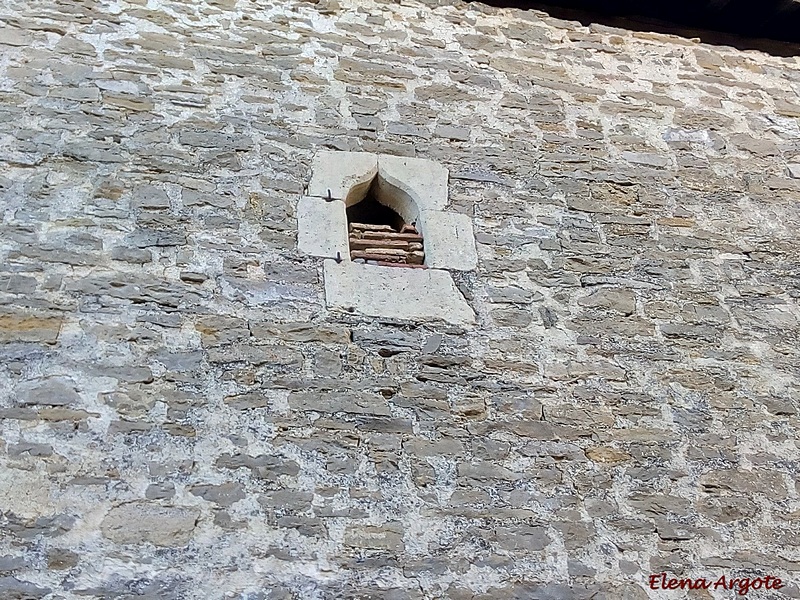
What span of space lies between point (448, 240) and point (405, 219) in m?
0.26

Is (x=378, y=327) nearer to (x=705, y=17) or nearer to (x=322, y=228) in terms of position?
(x=322, y=228)

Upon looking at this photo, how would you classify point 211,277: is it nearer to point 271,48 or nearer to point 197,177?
point 197,177

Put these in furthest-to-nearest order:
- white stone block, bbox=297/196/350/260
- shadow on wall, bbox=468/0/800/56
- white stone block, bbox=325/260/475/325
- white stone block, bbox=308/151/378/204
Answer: shadow on wall, bbox=468/0/800/56 → white stone block, bbox=308/151/378/204 → white stone block, bbox=297/196/350/260 → white stone block, bbox=325/260/475/325

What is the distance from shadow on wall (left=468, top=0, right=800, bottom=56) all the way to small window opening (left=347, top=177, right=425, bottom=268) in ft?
5.16

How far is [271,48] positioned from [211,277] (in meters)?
1.36

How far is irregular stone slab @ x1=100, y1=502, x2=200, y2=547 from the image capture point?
2.41 metres

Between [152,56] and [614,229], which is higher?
[152,56]

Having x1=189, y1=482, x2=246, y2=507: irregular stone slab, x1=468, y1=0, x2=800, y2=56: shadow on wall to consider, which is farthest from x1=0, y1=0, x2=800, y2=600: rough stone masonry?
x1=468, y1=0, x2=800, y2=56: shadow on wall

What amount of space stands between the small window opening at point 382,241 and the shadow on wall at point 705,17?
1.57m

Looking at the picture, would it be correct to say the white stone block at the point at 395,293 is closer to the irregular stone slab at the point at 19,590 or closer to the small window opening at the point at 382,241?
the small window opening at the point at 382,241

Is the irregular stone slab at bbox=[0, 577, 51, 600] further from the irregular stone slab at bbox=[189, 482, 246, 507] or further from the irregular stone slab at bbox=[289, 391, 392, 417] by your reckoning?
the irregular stone slab at bbox=[289, 391, 392, 417]

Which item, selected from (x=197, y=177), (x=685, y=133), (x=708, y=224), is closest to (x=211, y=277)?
(x=197, y=177)

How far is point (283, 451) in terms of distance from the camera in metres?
2.66

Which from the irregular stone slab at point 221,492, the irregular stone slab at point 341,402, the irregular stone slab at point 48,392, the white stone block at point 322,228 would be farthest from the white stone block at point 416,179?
the irregular stone slab at point 48,392
